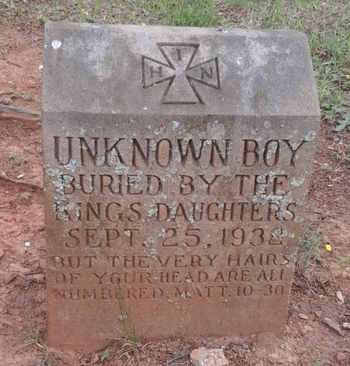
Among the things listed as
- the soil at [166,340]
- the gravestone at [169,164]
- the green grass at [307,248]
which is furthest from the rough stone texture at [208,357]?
the green grass at [307,248]

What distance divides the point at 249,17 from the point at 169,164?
3495 mm

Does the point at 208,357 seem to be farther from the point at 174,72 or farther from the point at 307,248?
the point at 174,72

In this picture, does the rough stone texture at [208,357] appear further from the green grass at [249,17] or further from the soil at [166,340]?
the green grass at [249,17]

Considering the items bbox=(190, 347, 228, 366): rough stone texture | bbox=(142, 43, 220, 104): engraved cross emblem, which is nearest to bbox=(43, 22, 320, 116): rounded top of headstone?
bbox=(142, 43, 220, 104): engraved cross emblem

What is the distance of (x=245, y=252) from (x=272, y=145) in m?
0.53

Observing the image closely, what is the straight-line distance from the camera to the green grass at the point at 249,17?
4.96 meters

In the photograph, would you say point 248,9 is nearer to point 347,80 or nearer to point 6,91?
point 347,80

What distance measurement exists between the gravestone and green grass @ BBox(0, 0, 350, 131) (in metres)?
2.31

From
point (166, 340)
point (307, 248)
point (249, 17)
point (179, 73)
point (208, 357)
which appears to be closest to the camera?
point (179, 73)

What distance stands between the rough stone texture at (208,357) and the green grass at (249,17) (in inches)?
96.6

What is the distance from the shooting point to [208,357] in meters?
2.84

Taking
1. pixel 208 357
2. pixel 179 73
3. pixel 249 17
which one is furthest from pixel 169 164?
pixel 249 17

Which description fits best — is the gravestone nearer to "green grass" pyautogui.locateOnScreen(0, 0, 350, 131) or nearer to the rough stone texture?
the rough stone texture

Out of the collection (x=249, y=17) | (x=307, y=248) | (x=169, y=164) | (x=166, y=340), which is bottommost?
(x=166, y=340)
